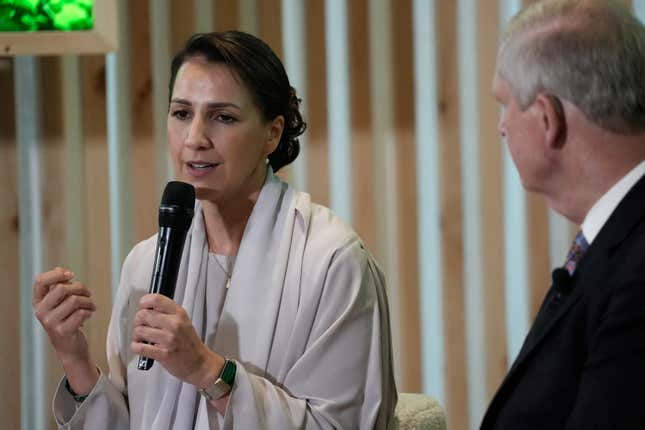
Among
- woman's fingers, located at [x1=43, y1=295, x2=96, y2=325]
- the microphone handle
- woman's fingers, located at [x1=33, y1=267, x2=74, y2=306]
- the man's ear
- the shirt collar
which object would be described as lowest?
woman's fingers, located at [x1=43, y1=295, x2=96, y2=325]

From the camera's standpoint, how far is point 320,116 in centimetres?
328

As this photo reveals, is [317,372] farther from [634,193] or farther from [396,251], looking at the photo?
[396,251]

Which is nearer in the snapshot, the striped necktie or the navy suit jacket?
the navy suit jacket

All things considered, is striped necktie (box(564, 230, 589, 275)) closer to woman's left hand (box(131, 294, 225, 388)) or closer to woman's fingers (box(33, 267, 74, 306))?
woman's left hand (box(131, 294, 225, 388))

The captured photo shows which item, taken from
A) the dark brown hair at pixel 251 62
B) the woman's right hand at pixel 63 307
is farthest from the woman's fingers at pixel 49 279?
the dark brown hair at pixel 251 62

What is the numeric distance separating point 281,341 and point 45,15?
139cm

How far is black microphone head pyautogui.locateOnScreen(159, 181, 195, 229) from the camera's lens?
70.8 inches

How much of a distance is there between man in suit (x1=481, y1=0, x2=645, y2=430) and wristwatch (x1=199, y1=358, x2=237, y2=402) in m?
0.63

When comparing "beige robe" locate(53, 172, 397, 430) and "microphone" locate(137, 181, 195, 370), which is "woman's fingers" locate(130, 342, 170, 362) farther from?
"beige robe" locate(53, 172, 397, 430)

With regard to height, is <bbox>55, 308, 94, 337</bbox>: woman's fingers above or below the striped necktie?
below

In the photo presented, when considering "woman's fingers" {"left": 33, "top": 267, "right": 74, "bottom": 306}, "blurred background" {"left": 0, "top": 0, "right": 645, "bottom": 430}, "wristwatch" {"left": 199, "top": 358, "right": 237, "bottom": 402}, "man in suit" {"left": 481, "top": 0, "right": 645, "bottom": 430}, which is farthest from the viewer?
"blurred background" {"left": 0, "top": 0, "right": 645, "bottom": 430}

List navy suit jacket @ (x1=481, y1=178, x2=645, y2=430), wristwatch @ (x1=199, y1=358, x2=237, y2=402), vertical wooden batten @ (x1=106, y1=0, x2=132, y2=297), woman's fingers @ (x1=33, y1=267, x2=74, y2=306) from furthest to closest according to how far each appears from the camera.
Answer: vertical wooden batten @ (x1=106, y1=0, x2=132, y2=297) < woman's fingers @ (x1=33, y1=267, x2=74, y2=306) < wristwatch @ (x1=199, y1=358, x2=237, y2=402) < navy suit jacket @ (x1=481, y1=178, x2=645, y2=430)

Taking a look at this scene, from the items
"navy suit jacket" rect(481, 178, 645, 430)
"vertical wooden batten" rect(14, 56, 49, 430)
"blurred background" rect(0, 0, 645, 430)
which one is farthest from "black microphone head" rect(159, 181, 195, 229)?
"vertical wooden batten" rect(14, 56, 49, 430)

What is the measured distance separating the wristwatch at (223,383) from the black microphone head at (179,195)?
300mm
